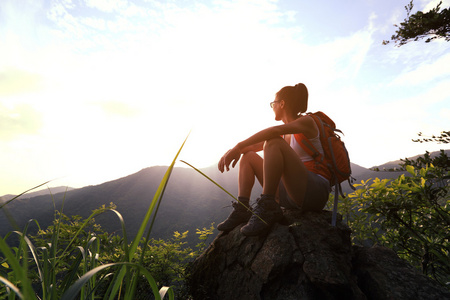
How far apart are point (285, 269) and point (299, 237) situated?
350mm

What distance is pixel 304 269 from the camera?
6.18ft

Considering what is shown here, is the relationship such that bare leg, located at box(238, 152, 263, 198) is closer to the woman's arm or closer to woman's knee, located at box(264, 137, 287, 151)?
the woman's arm

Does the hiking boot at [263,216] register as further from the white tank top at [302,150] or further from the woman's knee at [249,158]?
the white tank top at [302,150]

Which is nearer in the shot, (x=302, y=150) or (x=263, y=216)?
(x=263, y=216)

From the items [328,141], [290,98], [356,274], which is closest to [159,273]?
[356,274]

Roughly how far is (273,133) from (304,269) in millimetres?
1245

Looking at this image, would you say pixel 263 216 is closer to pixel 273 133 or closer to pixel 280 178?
pixel 280 178

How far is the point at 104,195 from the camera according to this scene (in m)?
37.5

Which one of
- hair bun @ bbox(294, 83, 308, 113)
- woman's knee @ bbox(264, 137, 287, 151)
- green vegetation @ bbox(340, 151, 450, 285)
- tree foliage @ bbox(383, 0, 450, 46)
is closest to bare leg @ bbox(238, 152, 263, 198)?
woman's knee @ bbox(264, 137, 287, 151)

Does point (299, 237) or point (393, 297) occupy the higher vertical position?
point (299, 237)

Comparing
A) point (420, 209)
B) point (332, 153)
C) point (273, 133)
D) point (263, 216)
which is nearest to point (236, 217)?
point (263, 216)

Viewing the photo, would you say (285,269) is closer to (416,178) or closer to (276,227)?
(276,227)

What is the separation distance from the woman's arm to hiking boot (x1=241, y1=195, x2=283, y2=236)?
0.48 m

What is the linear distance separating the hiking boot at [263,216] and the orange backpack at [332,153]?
2.22ft
